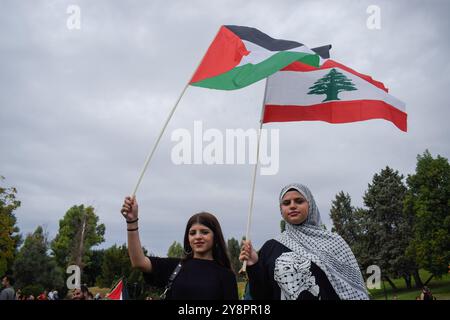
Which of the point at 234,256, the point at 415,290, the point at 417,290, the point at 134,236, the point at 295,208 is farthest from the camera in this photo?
the point at 234,256

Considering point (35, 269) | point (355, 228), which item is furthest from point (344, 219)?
point (35, 269)

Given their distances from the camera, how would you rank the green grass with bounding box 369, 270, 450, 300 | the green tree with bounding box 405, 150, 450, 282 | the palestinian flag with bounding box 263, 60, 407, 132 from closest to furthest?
the palestinian flag with bounding box 263, 60, 407, 132 → the green tree with bounding box 405, 150, 450, 282 → the green grass with bounding box 369, 270, 450, 300

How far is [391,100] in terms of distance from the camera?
6.62 meters

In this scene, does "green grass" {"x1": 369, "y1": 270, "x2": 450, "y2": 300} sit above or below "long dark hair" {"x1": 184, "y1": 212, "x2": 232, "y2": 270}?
below

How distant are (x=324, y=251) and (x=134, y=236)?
1973 millimetres

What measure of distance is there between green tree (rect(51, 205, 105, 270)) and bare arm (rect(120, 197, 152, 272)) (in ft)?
180

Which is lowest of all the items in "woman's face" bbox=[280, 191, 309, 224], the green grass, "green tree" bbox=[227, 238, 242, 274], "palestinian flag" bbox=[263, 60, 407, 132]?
the green grass

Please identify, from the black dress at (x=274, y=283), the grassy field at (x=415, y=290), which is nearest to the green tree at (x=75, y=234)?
the grassy field at (x=415, y=290)

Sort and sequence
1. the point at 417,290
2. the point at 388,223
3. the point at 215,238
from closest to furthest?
the point at 215,238
the point at 417,290
the point at 388,223

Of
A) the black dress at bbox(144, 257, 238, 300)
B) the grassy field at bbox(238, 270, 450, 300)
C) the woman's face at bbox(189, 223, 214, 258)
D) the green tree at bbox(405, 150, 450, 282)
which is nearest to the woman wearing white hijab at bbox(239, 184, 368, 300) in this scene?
the black dress at bbox(144, 257, 238, 300)

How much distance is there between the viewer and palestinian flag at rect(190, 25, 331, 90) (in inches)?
205

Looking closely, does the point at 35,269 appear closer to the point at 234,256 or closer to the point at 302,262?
the point at 234,256

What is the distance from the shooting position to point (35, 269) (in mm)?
46219

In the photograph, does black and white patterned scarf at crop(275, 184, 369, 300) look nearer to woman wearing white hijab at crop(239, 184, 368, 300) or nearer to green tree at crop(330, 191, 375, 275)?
woman wearing white hijab at crop(239, 184, 368, 300)
